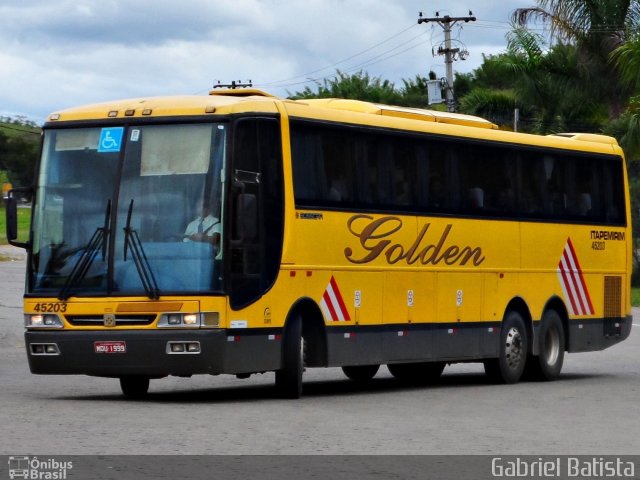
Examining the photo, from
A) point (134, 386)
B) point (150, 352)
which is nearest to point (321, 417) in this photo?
point (150, 352)

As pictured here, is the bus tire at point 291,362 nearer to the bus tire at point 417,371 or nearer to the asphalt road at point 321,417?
the asphalt road at point 321,417

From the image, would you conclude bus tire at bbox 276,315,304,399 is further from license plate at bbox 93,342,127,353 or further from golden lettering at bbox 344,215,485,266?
license plate at bbox 93,342,127,353

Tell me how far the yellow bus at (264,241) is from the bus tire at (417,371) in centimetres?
91

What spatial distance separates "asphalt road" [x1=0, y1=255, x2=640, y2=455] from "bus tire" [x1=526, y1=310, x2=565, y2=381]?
0.33 m

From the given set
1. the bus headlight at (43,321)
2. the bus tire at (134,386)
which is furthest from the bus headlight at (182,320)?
the bus tire at (134,386)

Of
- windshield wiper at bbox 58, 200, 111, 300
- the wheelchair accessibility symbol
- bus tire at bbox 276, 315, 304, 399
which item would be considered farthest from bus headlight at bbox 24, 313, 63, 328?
bus tire at bbox 276, 315, 304, 399

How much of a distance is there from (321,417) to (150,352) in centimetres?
224

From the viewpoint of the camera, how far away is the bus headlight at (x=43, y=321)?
17.6m

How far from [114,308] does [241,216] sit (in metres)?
1.62

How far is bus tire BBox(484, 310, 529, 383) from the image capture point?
22.8m

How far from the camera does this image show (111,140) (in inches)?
701
